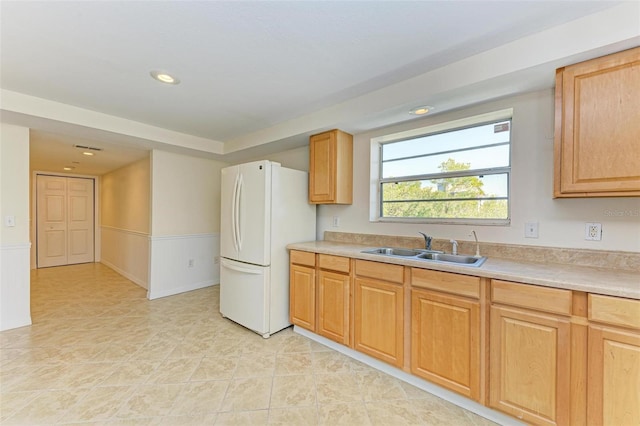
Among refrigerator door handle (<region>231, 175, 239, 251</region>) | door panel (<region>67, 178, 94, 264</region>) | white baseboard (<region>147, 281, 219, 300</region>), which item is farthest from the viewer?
door panel (<region>67, 178, 94, 264</region>)

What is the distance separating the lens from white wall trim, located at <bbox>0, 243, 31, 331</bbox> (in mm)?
2898

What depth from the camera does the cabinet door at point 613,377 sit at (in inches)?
50.3

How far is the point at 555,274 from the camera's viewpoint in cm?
156

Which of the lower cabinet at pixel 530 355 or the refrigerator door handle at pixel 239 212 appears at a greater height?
the refrigerator door handle at pixel 239 212

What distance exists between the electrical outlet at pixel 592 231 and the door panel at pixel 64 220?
8.68 metres

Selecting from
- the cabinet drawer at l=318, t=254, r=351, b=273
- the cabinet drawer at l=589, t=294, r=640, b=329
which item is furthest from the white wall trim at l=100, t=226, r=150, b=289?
the cabinet drawer at l=589, t=294, r=640, b=329

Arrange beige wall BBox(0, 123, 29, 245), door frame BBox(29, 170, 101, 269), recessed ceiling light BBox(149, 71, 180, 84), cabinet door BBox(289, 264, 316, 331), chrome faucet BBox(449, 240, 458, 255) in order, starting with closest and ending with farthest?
recessed ceiling light BBox(149, 71, 180, 84) < chrome faucet BBox(449, 240, 458, 255) < cabinet door BBox(289, 264, 316, 331) < beige wall BBox(0, 123, 29, 245) < door frame BBox(29, 170, 101, 269)

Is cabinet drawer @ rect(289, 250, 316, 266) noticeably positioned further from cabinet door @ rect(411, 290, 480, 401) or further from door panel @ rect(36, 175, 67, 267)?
door panel @ rect(36, 175, 67, 267)

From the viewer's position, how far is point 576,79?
1.61 metres

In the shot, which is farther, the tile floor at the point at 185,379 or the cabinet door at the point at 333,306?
the cabinet door at the point at 333,306

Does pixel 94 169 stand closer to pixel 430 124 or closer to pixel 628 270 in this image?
pixel 430 124

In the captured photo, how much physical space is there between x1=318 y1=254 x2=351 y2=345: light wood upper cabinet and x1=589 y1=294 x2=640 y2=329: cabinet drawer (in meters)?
1.51

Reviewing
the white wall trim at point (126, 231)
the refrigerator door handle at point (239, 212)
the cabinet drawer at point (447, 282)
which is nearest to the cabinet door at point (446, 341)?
the cabinet drawer at point (447, 282)

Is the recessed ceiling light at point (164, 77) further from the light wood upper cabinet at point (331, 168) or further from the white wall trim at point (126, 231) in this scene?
the white wall trim at point (126, 231)
